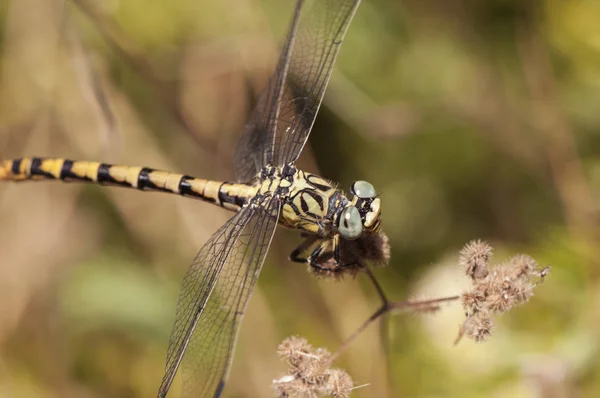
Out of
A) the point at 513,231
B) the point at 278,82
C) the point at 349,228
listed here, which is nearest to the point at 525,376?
the point at 349,228

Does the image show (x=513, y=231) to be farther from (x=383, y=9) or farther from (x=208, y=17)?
(x=208, y=17)

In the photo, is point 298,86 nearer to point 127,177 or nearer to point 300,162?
point 300,162

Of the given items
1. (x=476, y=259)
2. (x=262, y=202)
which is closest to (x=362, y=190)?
(x=262, y=202)

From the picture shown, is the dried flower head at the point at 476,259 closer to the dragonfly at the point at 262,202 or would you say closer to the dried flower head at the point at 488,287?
the dried flower head at the point at 488,287

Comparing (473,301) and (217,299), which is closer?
(473,301)

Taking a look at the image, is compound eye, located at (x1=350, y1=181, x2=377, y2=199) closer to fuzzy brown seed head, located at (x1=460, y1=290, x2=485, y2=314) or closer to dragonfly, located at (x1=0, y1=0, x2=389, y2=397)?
dragonfly, located at (x1=0, y1=0, x2=389, y2=397)
